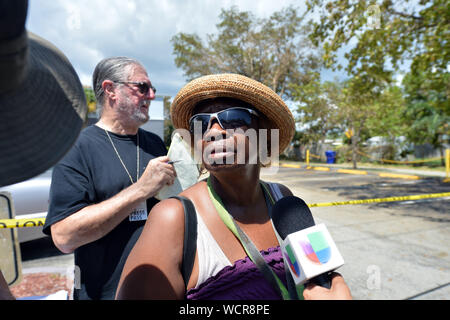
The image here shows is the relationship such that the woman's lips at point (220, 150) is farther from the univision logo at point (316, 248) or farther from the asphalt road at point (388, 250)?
the asphalt road at point (388, 250)

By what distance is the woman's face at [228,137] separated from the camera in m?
1.26

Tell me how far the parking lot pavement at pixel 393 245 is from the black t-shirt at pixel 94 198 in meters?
2.78

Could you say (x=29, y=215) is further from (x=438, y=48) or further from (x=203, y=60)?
(x=203, y=60)

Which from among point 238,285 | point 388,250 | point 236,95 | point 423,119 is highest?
point 423,119

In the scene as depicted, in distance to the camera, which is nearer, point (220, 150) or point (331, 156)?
point (220, 150)

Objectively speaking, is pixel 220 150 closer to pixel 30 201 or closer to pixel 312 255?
pixel 312 255

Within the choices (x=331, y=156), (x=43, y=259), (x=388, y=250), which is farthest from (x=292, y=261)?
(x=331, y=156)

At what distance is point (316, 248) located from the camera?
32.6 inches

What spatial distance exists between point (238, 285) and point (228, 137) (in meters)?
0.64

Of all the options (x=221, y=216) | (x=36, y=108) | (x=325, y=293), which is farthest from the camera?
(x=221, y=216)

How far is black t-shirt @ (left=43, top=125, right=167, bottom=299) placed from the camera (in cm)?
138

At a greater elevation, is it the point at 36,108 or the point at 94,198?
the point at 36,108

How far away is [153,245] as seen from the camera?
40.6 inches

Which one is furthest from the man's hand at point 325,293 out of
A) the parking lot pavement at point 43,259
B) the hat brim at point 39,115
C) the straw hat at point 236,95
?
the parking lot pavement at point 43,259
